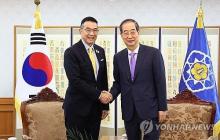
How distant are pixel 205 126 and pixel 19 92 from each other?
205 centimetres

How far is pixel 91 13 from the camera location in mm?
4262

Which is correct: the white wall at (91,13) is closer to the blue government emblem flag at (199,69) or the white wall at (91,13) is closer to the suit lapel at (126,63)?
the blue government emblem flag at (199,69)

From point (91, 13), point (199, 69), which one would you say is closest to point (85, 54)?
point (199, 69)

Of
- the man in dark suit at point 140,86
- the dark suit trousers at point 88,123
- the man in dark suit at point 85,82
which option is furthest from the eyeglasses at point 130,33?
the dark suit trousers at point 88,123

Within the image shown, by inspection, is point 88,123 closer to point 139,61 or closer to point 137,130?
point 137,130

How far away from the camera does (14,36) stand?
411 cm

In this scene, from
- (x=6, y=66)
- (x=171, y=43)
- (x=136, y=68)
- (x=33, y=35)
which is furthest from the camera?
(x=6, y=66)

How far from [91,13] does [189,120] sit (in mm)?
2013

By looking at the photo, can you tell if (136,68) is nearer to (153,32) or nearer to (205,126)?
(205,126)

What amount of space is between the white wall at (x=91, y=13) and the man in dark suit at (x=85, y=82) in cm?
178

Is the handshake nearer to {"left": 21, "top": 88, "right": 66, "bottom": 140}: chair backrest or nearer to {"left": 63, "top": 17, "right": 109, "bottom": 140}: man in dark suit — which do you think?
{"left": 63, "top": 17, "right": 109, "bottom": 140}: man in dark suit

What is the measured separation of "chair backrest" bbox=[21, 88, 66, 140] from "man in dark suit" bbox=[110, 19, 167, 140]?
0.92 meters

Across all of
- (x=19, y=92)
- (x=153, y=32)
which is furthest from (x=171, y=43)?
(x=19, y=92)

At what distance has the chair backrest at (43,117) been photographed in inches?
114
